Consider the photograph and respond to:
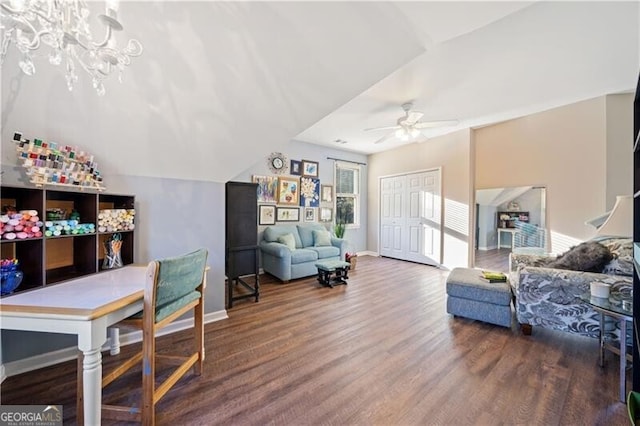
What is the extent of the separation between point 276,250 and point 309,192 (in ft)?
5.68

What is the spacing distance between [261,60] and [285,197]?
3.27 meters

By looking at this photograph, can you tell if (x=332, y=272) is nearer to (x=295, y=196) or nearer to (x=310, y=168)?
(x=295, y=196)

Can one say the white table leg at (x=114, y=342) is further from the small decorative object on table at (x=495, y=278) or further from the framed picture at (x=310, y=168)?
the framed picture at (x=310, y=168)

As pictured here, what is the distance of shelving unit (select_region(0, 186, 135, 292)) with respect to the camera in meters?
1.49

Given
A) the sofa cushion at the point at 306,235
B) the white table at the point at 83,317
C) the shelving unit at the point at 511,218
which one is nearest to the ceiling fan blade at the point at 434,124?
the sofa cushion at the point at 306,235

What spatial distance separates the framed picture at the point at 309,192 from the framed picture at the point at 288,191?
12 cm

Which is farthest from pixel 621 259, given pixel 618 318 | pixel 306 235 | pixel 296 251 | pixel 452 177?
pixel 306 235

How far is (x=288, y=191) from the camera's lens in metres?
4.94

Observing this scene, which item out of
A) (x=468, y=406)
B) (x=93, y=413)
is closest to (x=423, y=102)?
(x=468, y=406)

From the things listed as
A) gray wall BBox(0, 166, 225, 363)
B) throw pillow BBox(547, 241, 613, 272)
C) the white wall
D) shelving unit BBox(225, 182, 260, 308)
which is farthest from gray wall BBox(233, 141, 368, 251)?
throw pillow BBox(547, 241, 613, 272)

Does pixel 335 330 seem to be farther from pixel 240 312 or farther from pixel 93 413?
pixel 93 413

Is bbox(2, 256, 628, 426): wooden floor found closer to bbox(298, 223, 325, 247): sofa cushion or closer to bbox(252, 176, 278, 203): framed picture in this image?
bbox(298, 223, 325, 247): sofa cushion

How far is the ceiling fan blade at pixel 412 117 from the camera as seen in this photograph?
3.38 meters

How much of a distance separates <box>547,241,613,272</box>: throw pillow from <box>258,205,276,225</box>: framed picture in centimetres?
403
